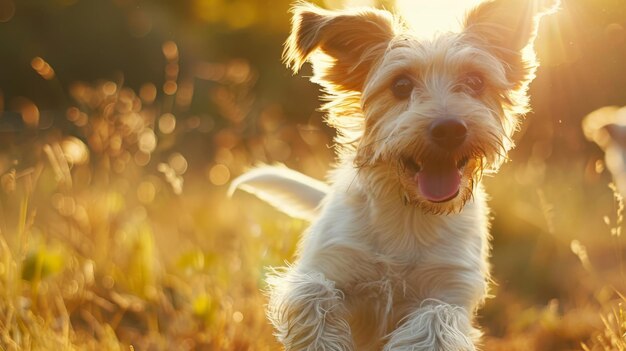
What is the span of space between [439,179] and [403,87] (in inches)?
17.6

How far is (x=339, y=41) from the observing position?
389cm

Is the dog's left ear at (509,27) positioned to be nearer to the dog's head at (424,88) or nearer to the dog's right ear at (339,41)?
the dog's head at (424,88)

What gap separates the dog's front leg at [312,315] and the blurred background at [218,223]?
26.0 inches

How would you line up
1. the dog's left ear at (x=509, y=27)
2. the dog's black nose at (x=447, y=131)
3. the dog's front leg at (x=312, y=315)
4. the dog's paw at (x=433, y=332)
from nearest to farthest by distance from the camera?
the dog's paw at (x=433, y=332) → the dog's front leg at (x=312, y=315) → the dog's black nose at (x=447, y=131) → the dog's left ear at (x=509, y=27)

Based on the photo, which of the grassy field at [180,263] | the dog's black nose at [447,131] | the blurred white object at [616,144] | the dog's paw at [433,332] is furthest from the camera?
the blurred white object at [616,144]

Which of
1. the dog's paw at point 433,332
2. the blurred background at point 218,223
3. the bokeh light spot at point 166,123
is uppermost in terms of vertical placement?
the dog's paw at point 433,332

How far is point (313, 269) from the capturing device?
141 inches

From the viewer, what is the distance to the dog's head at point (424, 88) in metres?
3.41

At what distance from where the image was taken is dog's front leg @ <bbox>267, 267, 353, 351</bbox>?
323 cm

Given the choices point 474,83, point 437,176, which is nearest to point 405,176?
point 437,176

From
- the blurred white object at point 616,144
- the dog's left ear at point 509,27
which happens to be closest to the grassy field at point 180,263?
the blurred white object at point 616,144

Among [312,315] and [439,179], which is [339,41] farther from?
[312,315]

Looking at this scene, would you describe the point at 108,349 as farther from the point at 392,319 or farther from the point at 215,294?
the point at 392,319

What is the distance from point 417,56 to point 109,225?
292cm
